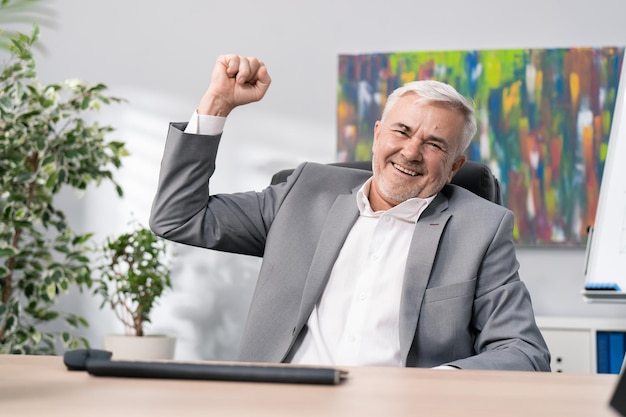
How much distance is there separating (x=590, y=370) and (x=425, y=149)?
1.61 meters

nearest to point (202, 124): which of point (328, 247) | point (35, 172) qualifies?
point (328, 247)

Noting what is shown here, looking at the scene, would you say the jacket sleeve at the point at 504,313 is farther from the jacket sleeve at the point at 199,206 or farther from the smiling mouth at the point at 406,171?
the jacket sleeve at the point at 199,206

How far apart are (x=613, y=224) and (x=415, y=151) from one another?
62cm

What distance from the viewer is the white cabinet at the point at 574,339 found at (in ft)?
10.1

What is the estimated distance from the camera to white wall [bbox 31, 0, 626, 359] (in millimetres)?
3545

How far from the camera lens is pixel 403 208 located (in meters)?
1.85

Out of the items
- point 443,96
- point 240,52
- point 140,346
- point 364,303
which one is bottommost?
point 140,346

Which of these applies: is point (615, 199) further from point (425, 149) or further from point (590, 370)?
point (590, 370)

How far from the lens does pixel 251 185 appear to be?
12.1 ft

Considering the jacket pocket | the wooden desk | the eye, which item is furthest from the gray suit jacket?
the wooden desk

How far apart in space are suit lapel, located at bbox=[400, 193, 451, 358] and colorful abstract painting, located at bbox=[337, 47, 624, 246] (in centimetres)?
183

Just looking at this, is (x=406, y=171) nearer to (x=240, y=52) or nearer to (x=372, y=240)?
(x=372, y=240)

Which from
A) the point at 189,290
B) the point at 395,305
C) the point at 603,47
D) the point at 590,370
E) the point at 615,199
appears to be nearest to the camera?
the point at 615,199

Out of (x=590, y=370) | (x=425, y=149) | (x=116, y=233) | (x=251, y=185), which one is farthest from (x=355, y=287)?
(x=116, y=233)
